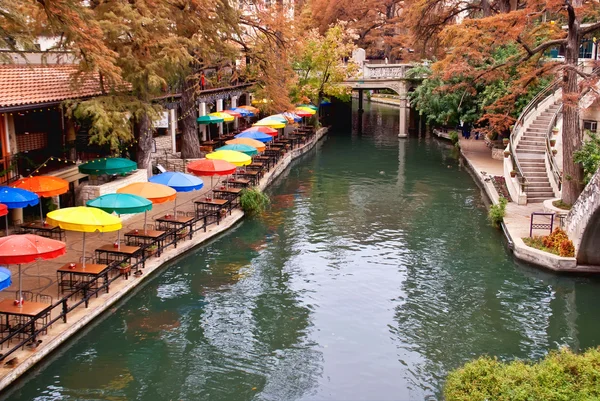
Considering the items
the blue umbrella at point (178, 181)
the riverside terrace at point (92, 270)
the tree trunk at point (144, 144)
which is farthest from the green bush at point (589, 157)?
the tree trunk at point (144, 144)

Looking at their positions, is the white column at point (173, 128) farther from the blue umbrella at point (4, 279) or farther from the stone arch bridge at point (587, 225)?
the blue umbrella at point (4, 279)

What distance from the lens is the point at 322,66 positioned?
5719cm

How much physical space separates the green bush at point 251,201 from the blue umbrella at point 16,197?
10.2m

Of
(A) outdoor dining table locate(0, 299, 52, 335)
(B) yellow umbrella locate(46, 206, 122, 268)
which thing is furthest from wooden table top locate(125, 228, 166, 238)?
(A) outdoor dining table locate(0, 299, 52, 335)

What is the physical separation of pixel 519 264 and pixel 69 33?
54.8ft

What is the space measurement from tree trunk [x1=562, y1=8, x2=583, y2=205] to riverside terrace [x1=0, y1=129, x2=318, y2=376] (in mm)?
13851

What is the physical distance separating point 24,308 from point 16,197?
6.21 metres

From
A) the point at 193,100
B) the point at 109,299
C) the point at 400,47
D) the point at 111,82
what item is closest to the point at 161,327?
the point at 109,299

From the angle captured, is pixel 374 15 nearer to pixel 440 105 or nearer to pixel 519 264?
pixel 440 105

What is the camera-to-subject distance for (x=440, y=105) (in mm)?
48531

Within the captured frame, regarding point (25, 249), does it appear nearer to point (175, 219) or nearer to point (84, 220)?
point (84, 220)

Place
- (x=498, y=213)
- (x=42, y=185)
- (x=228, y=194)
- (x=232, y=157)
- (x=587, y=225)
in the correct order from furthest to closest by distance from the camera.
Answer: (x=228, y=194), (x=232, y=157), (x=498, y=213), (x=42, y=185), (x=587, y=225)

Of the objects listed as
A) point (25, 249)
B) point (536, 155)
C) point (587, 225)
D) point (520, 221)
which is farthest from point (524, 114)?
point (25, 249)

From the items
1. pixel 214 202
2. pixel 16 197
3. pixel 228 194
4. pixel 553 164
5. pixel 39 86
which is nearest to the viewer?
pixel 16 197
